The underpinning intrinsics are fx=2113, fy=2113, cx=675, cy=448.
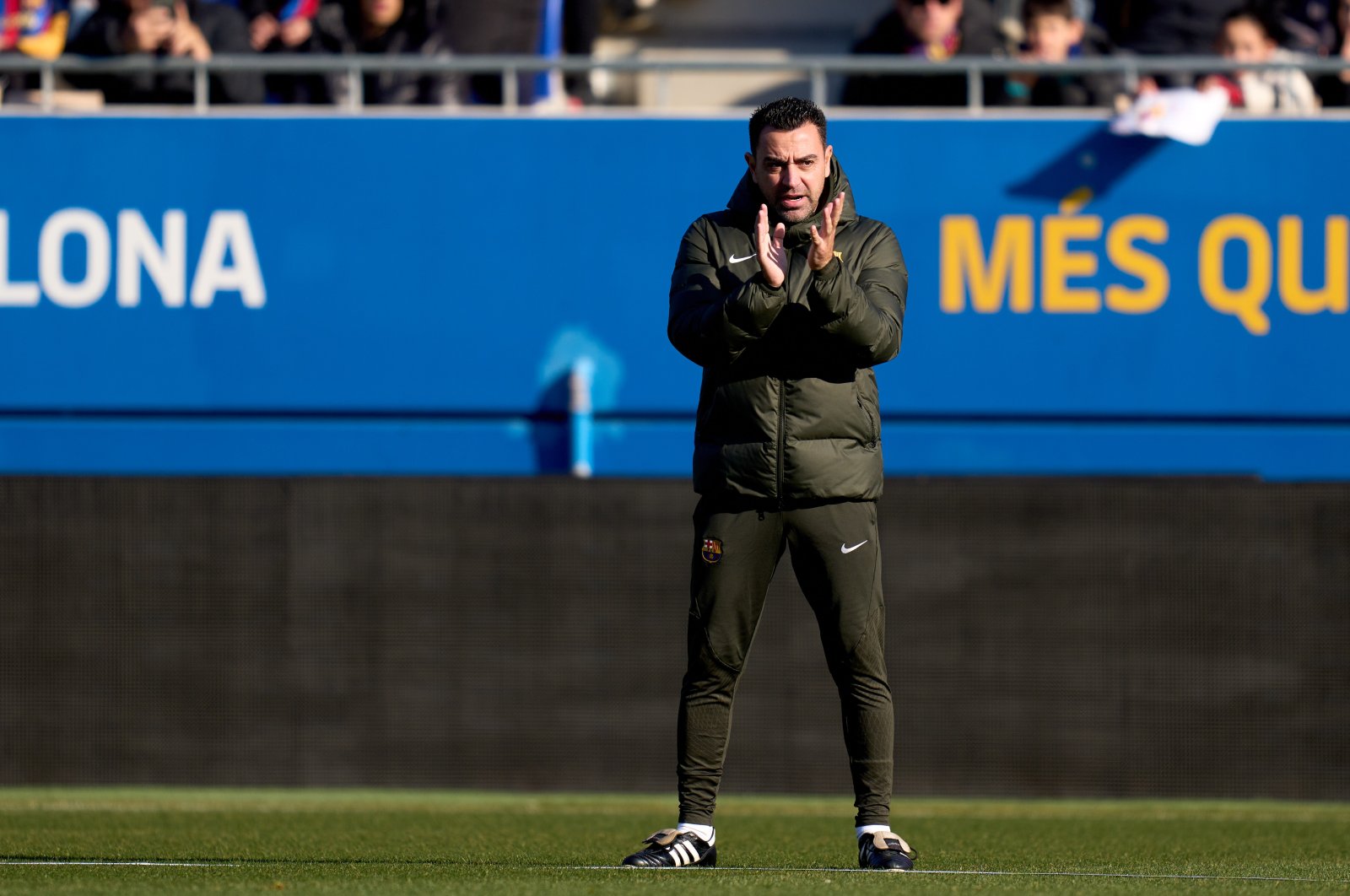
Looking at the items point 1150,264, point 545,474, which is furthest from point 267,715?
point 1150,264

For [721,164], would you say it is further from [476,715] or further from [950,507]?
[476,715]

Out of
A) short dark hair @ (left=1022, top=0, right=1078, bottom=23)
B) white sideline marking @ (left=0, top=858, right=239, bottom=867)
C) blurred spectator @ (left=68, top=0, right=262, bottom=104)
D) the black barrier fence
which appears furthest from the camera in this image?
short dark hair @ (left=1022, top=0, right=1078, bottom=23)

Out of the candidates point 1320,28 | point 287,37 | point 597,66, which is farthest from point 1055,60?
point 287,37

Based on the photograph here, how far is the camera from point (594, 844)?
20.2ft

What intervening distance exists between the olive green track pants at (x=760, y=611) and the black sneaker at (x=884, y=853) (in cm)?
4

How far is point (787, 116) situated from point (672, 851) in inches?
66.5

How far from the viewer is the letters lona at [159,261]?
8898 mm

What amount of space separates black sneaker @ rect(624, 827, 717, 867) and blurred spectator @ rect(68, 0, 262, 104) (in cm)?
522

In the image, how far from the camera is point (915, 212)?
888 cm

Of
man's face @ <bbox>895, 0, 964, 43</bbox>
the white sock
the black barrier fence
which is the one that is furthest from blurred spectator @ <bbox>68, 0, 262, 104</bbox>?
the white sock

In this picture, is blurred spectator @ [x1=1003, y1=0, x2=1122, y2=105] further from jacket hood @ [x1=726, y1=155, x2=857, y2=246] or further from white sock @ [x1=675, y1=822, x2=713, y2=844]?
→ white sock @ [x1=675, y1=822, x2=713, y2=844]

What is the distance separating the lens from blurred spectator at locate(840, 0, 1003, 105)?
9305mm

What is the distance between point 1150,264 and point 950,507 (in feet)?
4.65

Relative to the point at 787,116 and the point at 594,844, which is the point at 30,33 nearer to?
the point at 594,844
